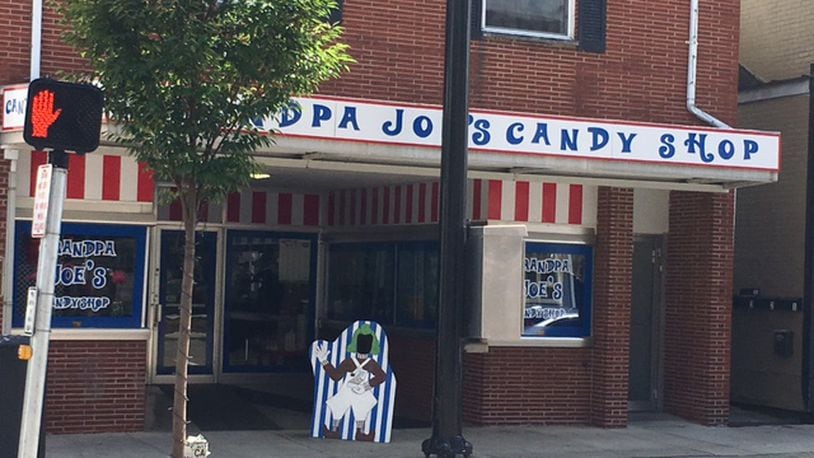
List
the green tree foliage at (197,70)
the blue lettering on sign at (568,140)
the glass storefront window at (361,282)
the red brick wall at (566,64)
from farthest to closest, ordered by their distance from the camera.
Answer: the glass storefront window at (361,282)
the red brick wall at (566,64)
the blue lettering on sign at (568,140)
the green tree foliage at (197,70)

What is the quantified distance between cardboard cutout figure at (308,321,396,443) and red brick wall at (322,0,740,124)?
2827 mm

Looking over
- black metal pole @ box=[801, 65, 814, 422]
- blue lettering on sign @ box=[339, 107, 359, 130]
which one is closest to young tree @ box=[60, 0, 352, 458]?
blue lettering on sign @ box=[339, 107, 359, 130]

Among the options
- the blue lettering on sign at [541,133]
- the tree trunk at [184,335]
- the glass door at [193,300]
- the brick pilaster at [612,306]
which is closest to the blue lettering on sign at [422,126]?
the blue lettering on sign at [541,133]

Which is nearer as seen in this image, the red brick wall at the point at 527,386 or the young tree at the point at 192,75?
the young tree at the point at 192,75

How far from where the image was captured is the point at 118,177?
13.1 meters

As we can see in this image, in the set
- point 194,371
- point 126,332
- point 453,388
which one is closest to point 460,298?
point 453,388

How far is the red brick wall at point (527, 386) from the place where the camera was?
48.5 ft

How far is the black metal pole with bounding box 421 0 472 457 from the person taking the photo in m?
10.9

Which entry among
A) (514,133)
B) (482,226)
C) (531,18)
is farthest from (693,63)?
(482,226)

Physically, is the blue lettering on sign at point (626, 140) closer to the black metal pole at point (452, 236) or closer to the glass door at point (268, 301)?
the black metal pole at point (452, 236)

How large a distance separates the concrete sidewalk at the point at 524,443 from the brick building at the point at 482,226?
1.37 feet

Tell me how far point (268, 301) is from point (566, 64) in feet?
19.0

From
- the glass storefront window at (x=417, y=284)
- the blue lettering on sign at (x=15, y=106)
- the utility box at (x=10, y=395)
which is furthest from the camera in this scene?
the glass storefront window at (x=417, y=284)

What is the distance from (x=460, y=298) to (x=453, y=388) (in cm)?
79
